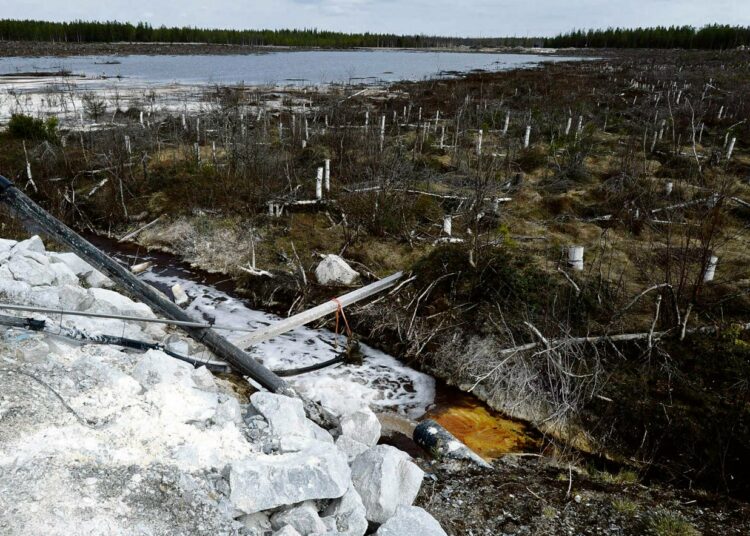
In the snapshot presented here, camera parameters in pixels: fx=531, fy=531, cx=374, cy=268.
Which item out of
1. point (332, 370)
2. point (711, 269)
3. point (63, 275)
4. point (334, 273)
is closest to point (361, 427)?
point (332, 370)

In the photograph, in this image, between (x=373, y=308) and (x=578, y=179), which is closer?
(x=373, y=308)

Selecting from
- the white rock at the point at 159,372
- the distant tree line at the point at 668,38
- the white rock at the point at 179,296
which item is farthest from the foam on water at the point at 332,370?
the distant tree line at the point at 668,38

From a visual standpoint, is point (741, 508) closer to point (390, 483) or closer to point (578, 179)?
point (390, 483)

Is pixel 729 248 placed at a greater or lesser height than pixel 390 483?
greater

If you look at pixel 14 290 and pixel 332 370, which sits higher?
pixel 14 290

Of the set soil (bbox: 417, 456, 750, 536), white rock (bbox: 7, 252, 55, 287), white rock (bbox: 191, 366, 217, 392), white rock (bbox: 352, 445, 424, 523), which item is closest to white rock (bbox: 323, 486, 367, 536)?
white rock (bbox: 352, 445, 424, 523)

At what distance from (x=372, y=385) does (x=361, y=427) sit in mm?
2382

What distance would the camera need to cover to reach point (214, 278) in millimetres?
11680

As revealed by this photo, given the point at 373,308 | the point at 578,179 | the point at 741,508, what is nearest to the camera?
the point at 741,508

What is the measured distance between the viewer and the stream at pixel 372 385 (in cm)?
710

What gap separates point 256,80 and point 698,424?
4211cm

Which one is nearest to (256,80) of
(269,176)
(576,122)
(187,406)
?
(576,122)

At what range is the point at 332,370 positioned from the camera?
8523mm

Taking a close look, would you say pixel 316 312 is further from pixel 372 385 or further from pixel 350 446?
pixel 350 446
